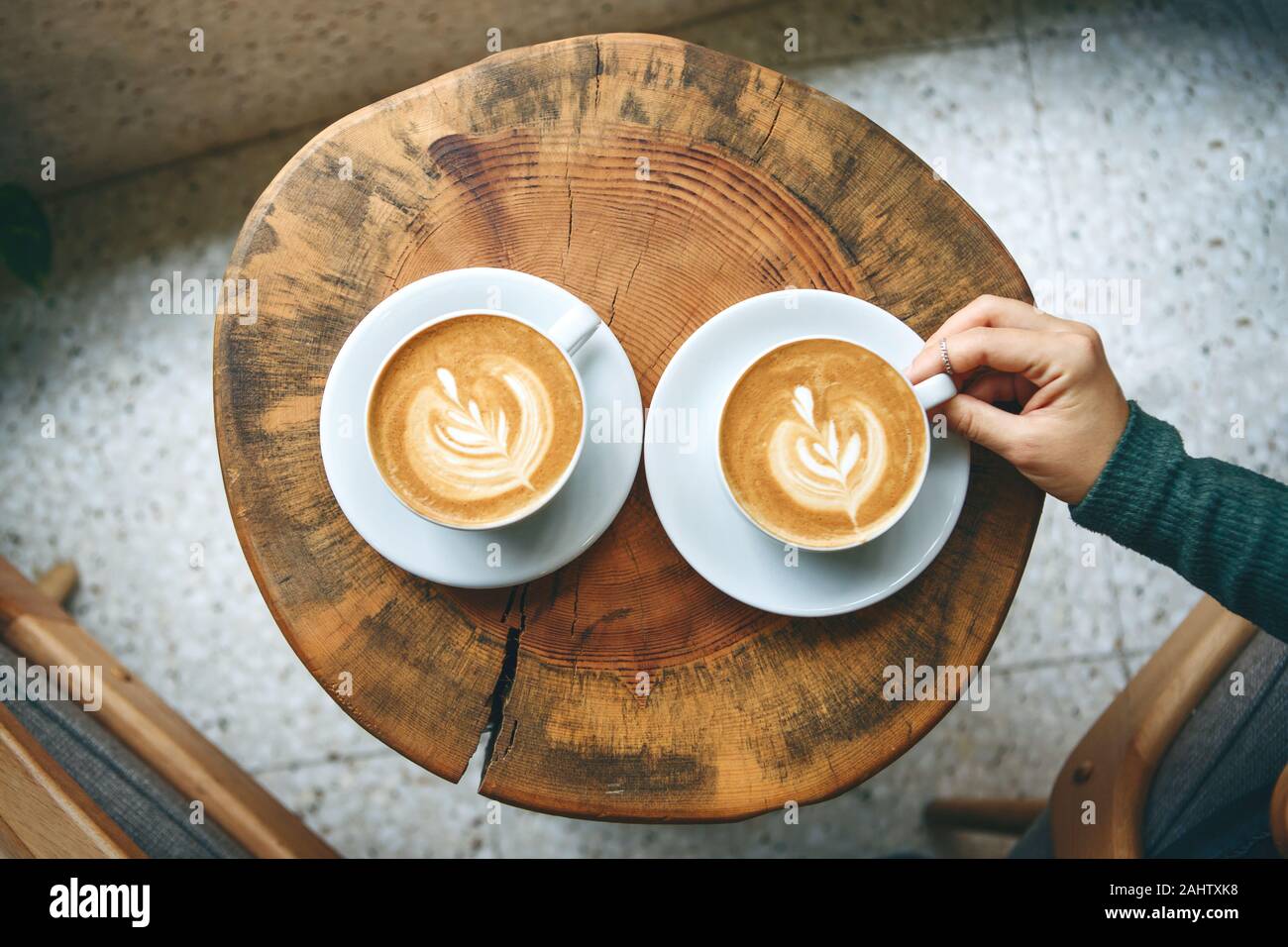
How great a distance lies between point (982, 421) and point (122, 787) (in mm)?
A: 1270

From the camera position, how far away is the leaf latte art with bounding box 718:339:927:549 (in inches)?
39.4

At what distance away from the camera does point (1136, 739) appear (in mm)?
1137

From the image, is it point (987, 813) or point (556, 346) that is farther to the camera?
point (987, 813)

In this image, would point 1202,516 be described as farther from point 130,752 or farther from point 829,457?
point 130,752

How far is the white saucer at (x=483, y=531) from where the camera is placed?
3.48ft

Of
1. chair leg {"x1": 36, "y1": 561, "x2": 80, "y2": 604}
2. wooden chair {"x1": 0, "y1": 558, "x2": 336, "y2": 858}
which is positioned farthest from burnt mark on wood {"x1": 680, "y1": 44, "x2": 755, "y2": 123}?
chair leg {"x1": 36, "y1": 561, "x2": 80, "y2": 604}

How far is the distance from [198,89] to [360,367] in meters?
1.15

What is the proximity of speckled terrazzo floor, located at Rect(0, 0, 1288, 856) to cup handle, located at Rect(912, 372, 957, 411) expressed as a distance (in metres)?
1.04

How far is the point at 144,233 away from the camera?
78.1 inches

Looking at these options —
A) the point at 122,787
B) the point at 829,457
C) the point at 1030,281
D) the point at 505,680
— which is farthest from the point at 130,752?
the point at 1030,281

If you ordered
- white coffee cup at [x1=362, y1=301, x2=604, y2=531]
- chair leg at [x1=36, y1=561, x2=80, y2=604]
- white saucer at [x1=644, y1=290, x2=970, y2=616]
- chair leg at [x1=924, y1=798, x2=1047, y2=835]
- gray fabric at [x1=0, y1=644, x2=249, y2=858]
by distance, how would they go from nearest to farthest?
white coffee cup at [x1=362, y1=301, x2=604, y2=531] < white saucer at [x1=644, y1=290, x2=970, y2=616] < gray fabric at [x1=0, y1=644, x2=249, y2=858] < chair leg at [x1=924, y1=798, x2=1047, y2=835] < chair leg at [x1=36, y1=561, x2=80, y2=604]

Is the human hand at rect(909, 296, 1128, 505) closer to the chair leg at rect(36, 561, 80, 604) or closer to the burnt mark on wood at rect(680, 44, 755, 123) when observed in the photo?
the burnt mark on wood at rect(680, 44, 755, 123)
